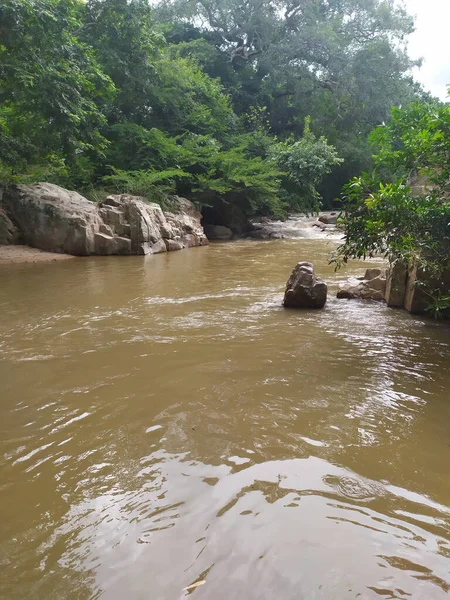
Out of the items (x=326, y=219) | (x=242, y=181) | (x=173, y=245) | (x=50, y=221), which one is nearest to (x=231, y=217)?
(x=242, y=181)

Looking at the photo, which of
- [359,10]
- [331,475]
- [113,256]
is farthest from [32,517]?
[359,10]

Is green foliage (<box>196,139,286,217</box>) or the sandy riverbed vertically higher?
green foliage (<box>196,139,286,217</box>)

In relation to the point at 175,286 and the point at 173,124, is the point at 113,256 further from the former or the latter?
the point at 173,124

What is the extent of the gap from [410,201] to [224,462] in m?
3.21

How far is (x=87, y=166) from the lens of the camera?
1502 cm

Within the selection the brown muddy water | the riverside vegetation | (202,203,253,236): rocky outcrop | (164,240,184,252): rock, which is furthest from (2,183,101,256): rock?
(202,203,253,236): rocky outcrop

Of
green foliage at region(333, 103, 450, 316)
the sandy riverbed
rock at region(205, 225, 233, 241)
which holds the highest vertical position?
green foliage at region(333, 103, 450, 316)

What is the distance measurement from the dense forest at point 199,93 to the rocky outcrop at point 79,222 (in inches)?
42.9

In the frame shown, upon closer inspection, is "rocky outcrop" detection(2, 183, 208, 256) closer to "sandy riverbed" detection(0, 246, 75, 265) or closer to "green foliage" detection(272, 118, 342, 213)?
"sandy riverbed" detection(0, 246, 75, 265)

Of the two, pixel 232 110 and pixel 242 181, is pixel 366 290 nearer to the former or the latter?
pixel 242 181

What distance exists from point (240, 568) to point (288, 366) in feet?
6.93

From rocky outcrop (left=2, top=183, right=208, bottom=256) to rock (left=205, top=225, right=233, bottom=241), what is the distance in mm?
5406

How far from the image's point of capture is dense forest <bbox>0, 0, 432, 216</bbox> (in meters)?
10.4

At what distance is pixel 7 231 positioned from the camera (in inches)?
466
